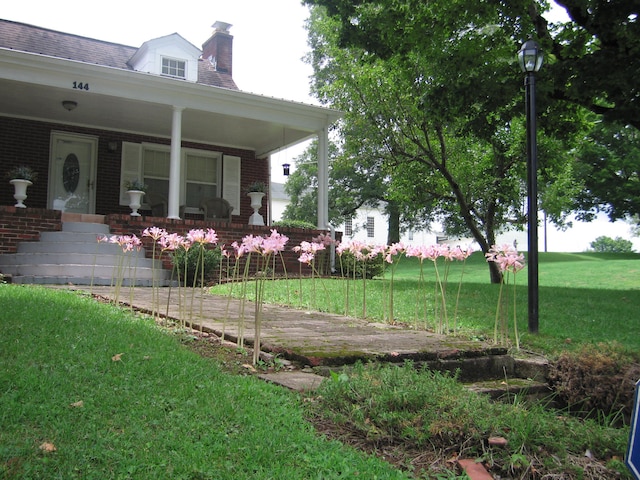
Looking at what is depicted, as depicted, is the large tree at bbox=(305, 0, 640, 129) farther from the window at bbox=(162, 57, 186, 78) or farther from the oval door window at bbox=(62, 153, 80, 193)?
the oval door window at bbox=(62, 153, 80, 193)

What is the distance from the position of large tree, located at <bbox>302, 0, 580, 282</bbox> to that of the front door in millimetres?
6547

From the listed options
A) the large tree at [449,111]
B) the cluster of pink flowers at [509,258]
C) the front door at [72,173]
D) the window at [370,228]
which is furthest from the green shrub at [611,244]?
the cluster of pink flowers at [509,258]

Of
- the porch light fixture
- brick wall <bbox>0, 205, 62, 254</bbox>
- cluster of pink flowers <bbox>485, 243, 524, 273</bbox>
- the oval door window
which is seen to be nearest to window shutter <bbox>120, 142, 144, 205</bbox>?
the oval door window

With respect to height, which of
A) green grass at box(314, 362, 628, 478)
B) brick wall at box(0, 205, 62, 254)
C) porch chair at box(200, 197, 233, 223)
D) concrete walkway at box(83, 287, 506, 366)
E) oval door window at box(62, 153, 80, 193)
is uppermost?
oval door window at box(62, 153, 80, 193)

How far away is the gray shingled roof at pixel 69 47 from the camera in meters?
12.9

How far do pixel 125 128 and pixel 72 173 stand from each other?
1.67 metres

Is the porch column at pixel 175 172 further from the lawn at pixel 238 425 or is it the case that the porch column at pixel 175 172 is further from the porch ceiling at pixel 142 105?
the lawn at pixel 238 425

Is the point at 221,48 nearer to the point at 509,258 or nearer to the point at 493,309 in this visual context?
the point at 493,309

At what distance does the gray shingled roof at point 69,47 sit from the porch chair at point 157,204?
3427 millimetres

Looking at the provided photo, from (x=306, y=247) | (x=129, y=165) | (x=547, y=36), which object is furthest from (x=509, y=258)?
(x=129, y=165)

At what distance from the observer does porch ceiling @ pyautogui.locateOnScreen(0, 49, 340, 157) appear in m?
10.5

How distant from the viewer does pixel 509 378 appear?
13.1 ft

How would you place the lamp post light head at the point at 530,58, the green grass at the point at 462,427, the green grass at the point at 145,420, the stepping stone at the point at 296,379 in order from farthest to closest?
the lamp post light head at the point at 530,58 < the stepping stone at the point at 296,379 < the green grass at the point at 462,427 < the green grass at the point at 145,420

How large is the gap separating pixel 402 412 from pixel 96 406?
1.42 meters
